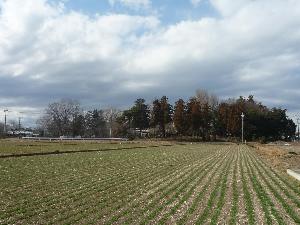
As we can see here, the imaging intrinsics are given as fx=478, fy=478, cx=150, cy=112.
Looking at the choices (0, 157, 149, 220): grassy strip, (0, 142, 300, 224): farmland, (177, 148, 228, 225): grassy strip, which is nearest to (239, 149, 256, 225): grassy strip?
(0, 142, 300, 224): farmland

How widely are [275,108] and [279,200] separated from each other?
131933mm

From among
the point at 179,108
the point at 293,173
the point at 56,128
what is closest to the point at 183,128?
the point at 179,108

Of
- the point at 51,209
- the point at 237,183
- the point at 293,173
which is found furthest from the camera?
the point at 293,173

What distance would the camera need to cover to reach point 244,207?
47.4ft

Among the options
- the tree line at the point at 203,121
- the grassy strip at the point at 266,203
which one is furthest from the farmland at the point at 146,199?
the tree line at the point at 203,121

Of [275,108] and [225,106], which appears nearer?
[225,106]

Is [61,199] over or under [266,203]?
over

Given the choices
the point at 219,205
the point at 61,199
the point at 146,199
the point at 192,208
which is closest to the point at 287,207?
the point at 219,205

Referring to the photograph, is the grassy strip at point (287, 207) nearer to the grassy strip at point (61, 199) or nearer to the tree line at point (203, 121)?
the grassy strip at point (61, 199)

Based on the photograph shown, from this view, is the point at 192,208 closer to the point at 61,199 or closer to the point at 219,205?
the point at 219,205

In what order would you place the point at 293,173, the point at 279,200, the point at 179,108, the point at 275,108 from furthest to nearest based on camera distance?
the point at 275,108 → the point at 179,108 → the point at 293,173 → the point at 279,200

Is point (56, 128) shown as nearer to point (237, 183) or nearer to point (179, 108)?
point (179, 108)

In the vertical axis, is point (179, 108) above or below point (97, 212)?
above

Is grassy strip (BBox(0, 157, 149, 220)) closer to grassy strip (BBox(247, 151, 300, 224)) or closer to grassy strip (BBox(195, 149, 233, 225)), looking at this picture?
grassy strip (BBox(195, 149, 233, 225))
